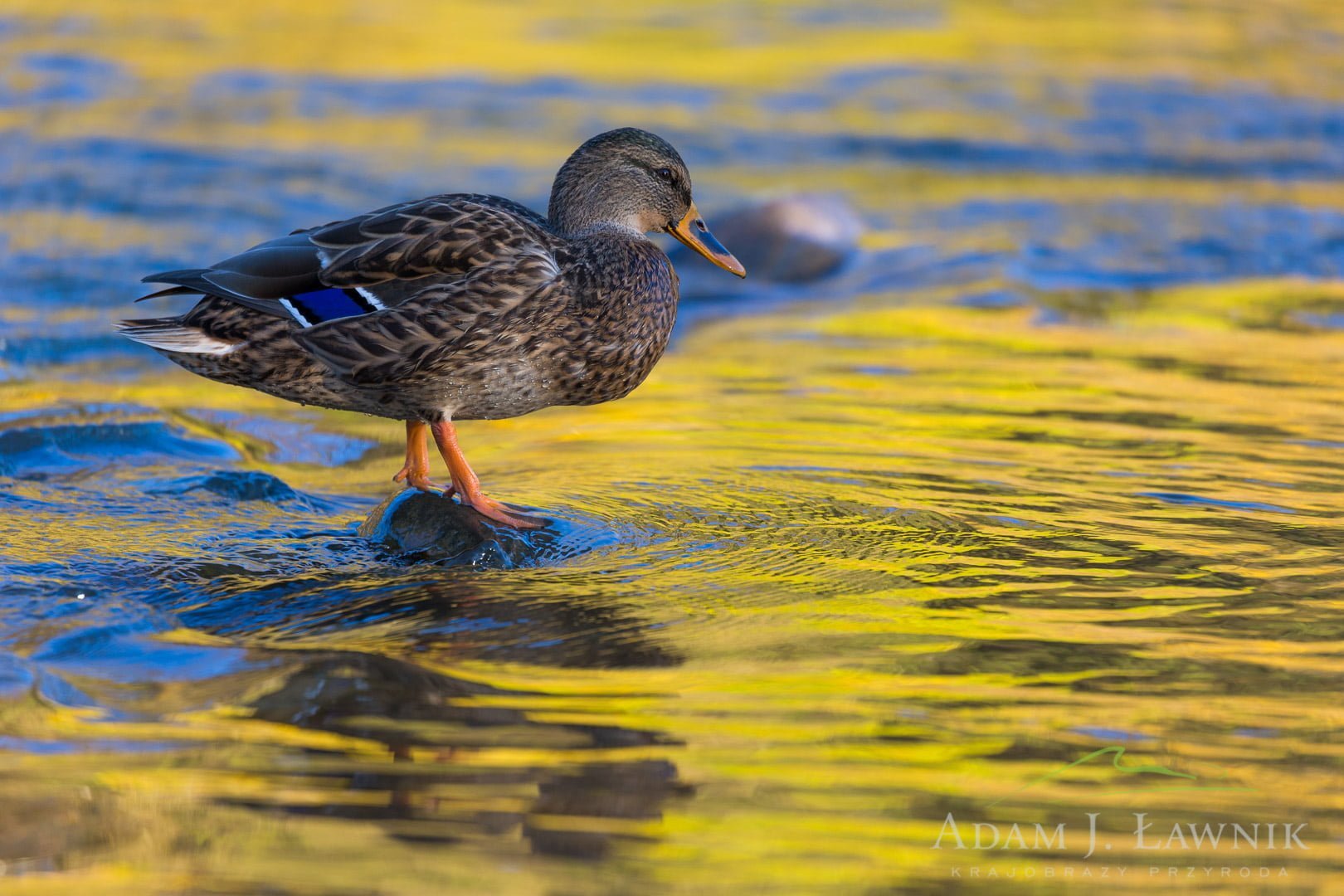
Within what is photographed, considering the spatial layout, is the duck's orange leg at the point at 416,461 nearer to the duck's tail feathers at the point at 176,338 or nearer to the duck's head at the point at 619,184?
the duck's tail feathers at the point at 176,338

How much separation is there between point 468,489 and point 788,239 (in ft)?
19.4

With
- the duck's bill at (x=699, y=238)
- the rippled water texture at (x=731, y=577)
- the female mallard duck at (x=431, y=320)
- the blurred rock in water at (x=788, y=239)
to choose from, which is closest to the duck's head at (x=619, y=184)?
the duck's bill at (x=699, y=238)

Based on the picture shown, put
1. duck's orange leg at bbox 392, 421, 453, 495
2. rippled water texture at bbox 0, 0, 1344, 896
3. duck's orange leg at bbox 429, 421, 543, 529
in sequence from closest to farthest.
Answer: rippled water texture at bbox 0, 0, 1344, 896, duck's orange leg at bbox 429, 421, 543, 529, duck's orange leg at bbox 392, 421, 453, 495

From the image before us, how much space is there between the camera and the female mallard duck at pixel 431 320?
5668 millimetres

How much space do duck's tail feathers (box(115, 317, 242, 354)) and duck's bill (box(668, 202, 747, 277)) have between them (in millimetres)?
1727

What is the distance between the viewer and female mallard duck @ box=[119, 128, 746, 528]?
18.6ft

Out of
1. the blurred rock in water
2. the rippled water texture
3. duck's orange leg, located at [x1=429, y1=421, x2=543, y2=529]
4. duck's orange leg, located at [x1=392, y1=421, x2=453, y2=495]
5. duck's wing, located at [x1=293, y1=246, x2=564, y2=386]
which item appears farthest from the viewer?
the blurred rock in water

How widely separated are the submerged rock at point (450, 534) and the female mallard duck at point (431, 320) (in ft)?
0.21

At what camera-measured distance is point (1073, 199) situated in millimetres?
13133

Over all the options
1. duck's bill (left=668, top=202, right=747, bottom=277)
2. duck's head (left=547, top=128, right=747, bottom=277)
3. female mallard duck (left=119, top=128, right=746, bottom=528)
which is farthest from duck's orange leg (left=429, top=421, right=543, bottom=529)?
duck's bill (left=668, top=202, right=747, bottom=277)

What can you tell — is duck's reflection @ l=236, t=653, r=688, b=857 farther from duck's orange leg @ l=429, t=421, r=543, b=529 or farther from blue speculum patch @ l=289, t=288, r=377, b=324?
blue speculum patch @ l=289, t=288, r=377, b=324

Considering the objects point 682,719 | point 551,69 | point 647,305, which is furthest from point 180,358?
point 551,69

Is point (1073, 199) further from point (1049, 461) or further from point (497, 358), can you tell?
point (497, 358)

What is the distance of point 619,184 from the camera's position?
20.5ft
